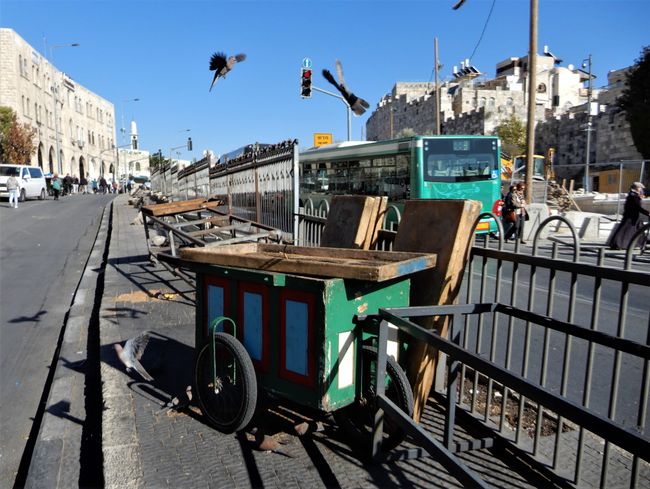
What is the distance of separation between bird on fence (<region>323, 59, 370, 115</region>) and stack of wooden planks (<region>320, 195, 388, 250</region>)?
14.4 metres

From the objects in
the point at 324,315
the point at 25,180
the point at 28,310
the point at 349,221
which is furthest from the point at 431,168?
the point at 25,180

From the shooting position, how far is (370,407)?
292cm

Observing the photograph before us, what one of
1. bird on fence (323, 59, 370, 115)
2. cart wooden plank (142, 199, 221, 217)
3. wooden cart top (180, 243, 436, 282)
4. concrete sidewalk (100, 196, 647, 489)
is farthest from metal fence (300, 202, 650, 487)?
bird on fence (323, 59, 370, 115)

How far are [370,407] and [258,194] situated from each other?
5905 mm

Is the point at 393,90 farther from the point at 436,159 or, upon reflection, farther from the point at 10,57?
the point at 436,159

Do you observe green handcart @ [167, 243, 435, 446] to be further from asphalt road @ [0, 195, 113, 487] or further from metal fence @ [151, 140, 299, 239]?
metal fence @ [151, 140, 299, 239]

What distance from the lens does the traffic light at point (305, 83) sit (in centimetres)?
2044

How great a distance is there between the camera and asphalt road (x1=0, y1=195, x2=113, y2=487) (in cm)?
396

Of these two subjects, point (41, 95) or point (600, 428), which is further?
point (41, 95)

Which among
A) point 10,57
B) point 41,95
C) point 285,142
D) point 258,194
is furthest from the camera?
point 41,95

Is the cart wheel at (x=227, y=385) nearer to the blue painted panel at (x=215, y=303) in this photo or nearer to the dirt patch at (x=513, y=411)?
the blue painted panel at (x=215, y=303)

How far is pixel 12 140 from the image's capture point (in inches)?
1634

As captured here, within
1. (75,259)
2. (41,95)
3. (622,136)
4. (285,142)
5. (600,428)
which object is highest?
(41,95)

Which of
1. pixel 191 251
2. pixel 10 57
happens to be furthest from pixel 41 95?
pixel 191 251
